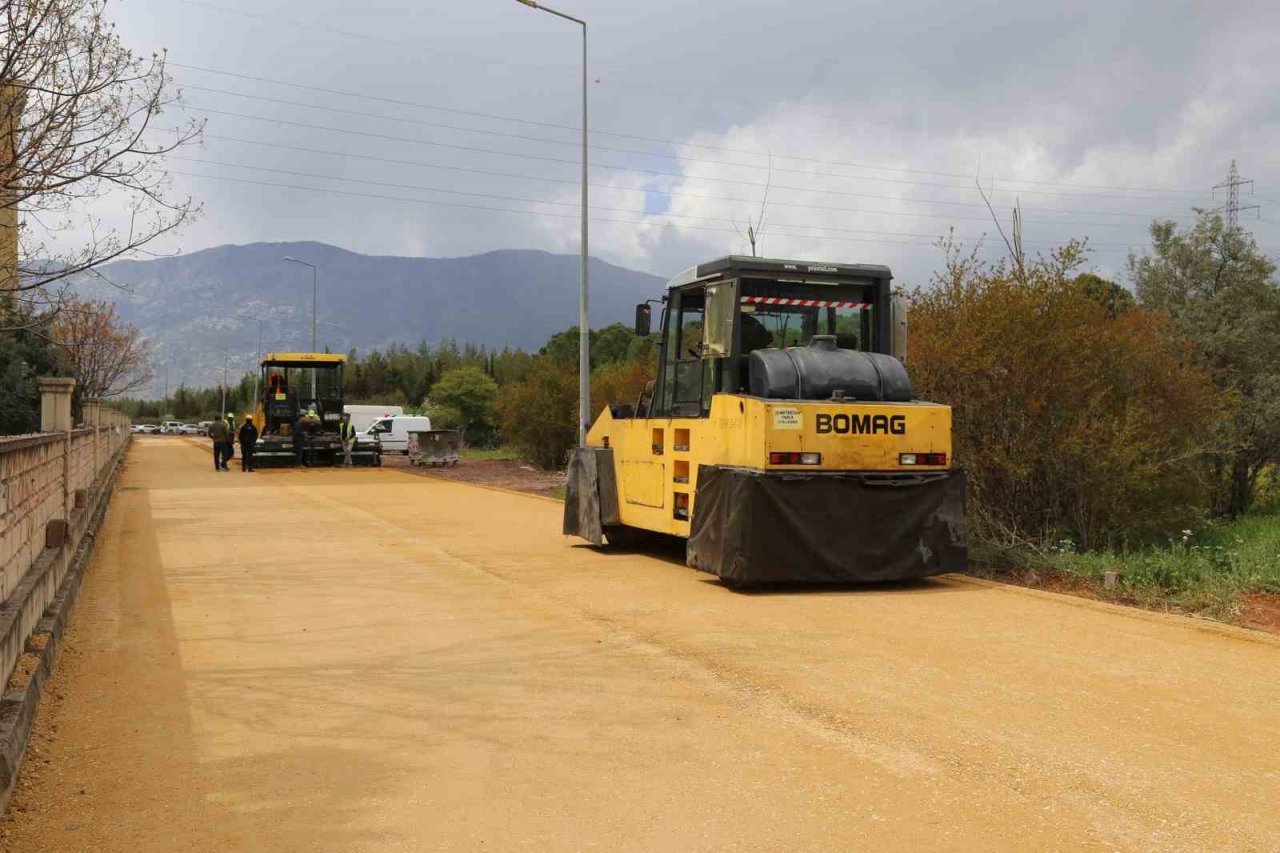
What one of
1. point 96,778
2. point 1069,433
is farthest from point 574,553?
point 96,778

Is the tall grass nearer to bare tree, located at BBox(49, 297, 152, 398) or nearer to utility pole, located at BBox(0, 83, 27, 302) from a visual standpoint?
utility pole, located at BBox(0, 83, 27, 302)

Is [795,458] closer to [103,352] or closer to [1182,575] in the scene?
[1182,575]

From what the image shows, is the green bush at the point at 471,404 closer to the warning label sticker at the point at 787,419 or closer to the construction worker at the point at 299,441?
the construction worker at the point at 299,441

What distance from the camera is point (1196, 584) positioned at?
10094 mm

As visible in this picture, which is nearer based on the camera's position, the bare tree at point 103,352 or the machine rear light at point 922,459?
the machine rear light at point 922,459

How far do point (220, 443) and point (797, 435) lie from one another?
28.4 metres

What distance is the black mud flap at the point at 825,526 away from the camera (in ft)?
33.6

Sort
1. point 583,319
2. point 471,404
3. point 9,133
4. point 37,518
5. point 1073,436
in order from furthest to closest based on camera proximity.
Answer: point 471,404 → point 583,319 → point 1073,436 → point 37,518 → point 9,133

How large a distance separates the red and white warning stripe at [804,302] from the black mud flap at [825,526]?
1872mm

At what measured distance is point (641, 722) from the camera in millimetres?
5984

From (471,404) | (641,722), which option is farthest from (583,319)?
(471,404)

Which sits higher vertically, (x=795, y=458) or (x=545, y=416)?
(x=545, y=416)

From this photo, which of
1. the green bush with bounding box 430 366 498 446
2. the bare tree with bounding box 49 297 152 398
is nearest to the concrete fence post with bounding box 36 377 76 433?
the bare tree with bounding box 49 297 152 398

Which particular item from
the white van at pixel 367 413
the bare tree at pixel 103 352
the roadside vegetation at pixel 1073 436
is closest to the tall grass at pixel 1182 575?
the roadside vegetation at pixel 1073 436
